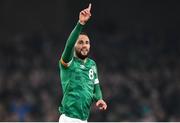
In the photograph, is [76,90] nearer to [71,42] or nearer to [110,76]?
[71,42]

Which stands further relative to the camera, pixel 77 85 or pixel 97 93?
pixel 97 93

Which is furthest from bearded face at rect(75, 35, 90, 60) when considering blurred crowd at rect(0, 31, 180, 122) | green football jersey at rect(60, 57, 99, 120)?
blurred crowd at rect(0, 31, 180, 122)

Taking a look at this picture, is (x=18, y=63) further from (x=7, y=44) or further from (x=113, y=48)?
(x=113, y=48)

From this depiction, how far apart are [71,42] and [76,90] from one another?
0.54 m

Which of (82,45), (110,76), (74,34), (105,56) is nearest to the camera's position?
(74,34)

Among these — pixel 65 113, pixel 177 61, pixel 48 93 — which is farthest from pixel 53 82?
pixel 65 113

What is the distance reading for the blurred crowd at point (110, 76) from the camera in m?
13.5

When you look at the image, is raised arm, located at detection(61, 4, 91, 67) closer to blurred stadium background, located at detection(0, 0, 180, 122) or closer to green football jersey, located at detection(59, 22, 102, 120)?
green football jersey, located at detection(59, 22, 102, 120)

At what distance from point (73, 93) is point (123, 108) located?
590 centimetres

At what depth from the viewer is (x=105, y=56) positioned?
48.1ft

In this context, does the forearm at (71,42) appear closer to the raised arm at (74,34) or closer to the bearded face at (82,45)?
the raised arm at (74,34)

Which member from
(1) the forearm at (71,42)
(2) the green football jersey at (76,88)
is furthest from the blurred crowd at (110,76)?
(1) the forearm at (71,42)

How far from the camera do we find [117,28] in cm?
1527

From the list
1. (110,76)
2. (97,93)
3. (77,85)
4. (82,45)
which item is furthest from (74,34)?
(110,76)
